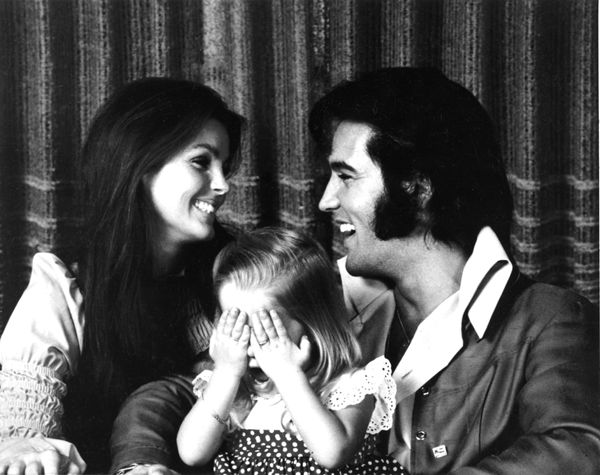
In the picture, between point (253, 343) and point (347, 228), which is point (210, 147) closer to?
point (347, 228)

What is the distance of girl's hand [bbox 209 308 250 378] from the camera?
1321 mm

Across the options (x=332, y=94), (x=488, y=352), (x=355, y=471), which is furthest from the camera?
(x=332, y=94)

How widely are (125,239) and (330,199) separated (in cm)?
39

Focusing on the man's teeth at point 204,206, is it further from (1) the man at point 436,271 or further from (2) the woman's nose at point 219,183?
(1) the man at point 436,271

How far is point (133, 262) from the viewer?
1513 millimetres

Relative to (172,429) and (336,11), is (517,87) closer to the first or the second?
(336,11)

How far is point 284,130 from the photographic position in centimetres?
160

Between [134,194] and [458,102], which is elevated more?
[458,102]

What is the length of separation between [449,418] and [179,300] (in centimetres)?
53

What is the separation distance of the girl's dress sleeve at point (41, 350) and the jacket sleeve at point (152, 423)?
0.36 feet

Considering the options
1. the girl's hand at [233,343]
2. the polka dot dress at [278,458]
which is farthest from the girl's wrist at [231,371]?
the polka dot dress at [278,458]

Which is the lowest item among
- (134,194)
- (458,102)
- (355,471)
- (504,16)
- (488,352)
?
(355,471)

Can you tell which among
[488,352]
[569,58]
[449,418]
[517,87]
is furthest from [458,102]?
[449,418]

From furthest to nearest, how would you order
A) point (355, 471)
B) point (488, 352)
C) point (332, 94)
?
1. point (332, 94)
2. point (488, 352)
3. point (355, 471)
